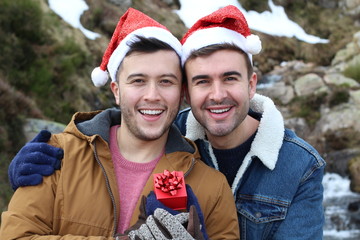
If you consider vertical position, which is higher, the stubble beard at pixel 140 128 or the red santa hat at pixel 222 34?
the red santa hat at pixel 222 34

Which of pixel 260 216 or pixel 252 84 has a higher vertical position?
pixel 252 84

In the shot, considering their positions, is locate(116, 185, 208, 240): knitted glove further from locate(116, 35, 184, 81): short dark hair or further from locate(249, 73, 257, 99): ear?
locate(249, 73, 257, 99): ear

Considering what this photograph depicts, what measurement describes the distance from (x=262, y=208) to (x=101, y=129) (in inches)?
42.5

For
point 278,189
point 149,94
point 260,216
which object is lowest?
point 260,216

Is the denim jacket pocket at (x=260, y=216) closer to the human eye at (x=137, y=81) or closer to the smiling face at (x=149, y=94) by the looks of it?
the smiling face at (x=149, y=94)

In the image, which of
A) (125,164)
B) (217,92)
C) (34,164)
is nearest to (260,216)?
(217,92)

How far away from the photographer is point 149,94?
231 cm

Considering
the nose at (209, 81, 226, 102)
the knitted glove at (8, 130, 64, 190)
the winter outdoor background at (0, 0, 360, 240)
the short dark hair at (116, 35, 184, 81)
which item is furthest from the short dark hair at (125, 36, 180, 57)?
the winter outdoor background at (0, 0, 360, 240)

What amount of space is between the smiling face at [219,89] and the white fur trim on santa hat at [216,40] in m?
0.06

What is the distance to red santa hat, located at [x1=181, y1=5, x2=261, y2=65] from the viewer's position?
8.70 feet

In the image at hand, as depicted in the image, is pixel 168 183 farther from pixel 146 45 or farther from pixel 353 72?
pixel 353 72

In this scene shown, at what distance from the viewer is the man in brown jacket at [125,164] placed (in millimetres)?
2129

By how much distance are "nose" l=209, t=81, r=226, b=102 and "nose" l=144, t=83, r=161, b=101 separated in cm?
42

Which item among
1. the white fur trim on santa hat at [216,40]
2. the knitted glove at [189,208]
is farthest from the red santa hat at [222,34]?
the knitted glove at [189,208]
